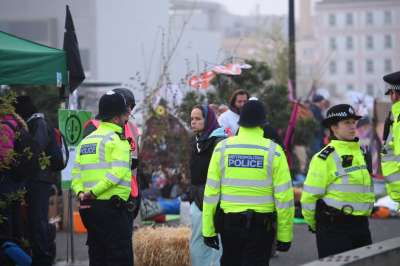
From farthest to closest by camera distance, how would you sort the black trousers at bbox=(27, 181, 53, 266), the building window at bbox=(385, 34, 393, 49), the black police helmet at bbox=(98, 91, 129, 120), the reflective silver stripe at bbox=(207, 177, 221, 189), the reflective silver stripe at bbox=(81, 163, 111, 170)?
the building window at bbox=(385, 34, 393, 49) < the black trousers at bbox=(27, 181, 53, 266) < the black police helmet at bbox=(98, 91, 129, 120) < the reflective silver stripe at bbox=(81, 163, 111, 170) < the reflective silver stripe at bbox=(207, 177, 221, 189)

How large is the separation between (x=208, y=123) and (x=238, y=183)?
75.8 inches

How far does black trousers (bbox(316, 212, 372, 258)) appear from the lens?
310 inches

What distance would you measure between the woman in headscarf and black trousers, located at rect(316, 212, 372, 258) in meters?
1.88

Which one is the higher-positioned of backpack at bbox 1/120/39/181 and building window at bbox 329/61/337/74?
backpack at bbox 1/120/39/181

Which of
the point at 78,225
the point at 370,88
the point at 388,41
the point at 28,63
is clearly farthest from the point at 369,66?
the point at 28,63

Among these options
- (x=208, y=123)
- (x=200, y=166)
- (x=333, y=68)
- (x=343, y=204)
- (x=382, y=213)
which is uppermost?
(x=208, y=123)

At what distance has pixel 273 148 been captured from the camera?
793cm

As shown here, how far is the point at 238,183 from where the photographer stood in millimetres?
7875

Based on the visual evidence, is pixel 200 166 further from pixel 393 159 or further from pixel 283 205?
pixel 393 159

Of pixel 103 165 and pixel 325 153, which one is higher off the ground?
pixel 325 153

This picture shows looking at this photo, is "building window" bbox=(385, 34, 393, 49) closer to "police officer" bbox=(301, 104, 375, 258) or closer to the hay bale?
the hay bale

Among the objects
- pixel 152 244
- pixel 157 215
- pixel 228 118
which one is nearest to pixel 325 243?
pixel 152 244

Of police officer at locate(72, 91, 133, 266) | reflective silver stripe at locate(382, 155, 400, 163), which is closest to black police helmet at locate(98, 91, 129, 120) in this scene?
police officer at locate(72, 91, 133, 266)

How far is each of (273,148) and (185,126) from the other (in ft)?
29.1
